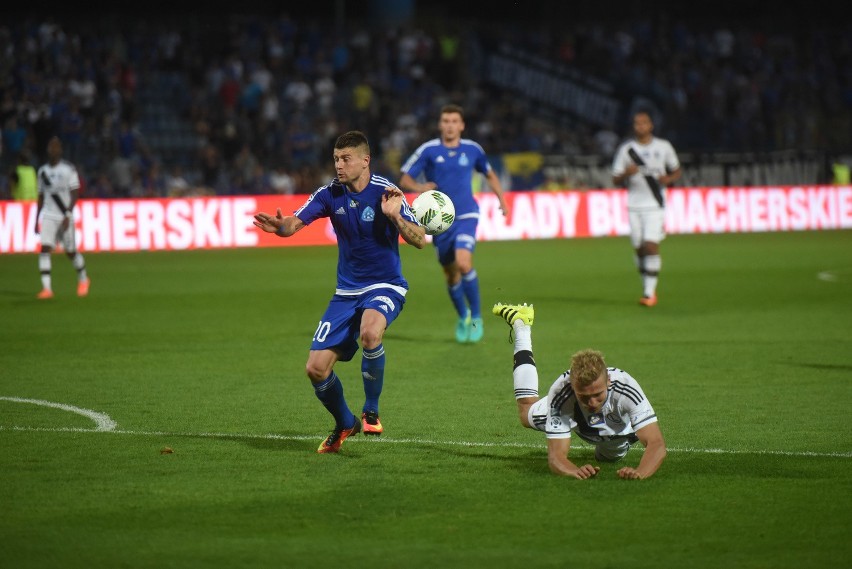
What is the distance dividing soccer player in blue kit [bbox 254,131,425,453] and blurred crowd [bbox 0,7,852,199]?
21.1 meters

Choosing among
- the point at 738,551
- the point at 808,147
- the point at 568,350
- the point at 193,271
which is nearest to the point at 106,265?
the point at 193,271

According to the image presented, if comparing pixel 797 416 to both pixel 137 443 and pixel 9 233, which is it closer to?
pixel 137 443

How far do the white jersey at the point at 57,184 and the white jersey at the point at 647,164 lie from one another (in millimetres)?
7857

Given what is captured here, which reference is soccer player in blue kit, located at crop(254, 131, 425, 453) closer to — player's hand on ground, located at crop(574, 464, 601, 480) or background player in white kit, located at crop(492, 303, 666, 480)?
background player in white kit, located at crop(492, 303, 666, 480)

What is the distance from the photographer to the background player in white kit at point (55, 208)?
1831cm

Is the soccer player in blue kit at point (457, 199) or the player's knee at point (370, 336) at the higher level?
the soccer player in blue kit at point (457, 199)

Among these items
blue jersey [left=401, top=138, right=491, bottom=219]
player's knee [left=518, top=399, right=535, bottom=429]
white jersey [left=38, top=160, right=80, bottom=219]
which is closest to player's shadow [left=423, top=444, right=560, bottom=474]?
player's knee [left=518, top=399, right=535, bottom=429]

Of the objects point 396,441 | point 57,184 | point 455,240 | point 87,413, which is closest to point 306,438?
point 396,441

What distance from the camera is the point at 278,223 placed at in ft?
26.2

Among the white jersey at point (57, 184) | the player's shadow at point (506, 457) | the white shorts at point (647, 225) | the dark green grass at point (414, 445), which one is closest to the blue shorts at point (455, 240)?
the dark green grass at point (414, 445)

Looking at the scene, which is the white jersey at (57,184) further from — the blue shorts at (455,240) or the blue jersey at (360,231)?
the blue jersey at (360,231)

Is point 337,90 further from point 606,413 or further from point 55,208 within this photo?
point 606,413

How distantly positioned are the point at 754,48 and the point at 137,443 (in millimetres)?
34648

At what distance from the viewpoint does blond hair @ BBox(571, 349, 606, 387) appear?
6.75 meters
